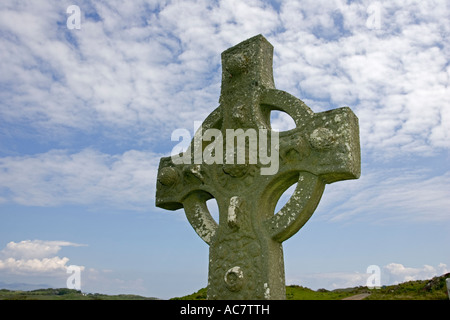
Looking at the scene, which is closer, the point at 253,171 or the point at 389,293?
the point at 253,171

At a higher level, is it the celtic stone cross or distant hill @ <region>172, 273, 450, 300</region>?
the celtic stone cross

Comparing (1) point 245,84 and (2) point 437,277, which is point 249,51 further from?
(2) point 437,277

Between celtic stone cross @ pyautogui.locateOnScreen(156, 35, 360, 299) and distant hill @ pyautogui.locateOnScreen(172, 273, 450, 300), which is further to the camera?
distant hill @ pyautogui.locateOnScreen(172, 273, 450, 300)

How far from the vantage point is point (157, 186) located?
5.73m

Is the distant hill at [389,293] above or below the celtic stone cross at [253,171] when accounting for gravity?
below

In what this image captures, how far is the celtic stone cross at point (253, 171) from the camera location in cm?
431

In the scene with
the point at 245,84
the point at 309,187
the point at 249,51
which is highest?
the point at 249,51

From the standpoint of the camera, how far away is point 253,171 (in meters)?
4.76

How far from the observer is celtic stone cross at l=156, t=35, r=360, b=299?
4312 mm

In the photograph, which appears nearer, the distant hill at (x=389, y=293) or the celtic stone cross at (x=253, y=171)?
the celtic stone cross at (x=253, y=171)

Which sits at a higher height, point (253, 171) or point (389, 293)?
point (253, 171)

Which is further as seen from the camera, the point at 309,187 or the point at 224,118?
the point at 224,118
